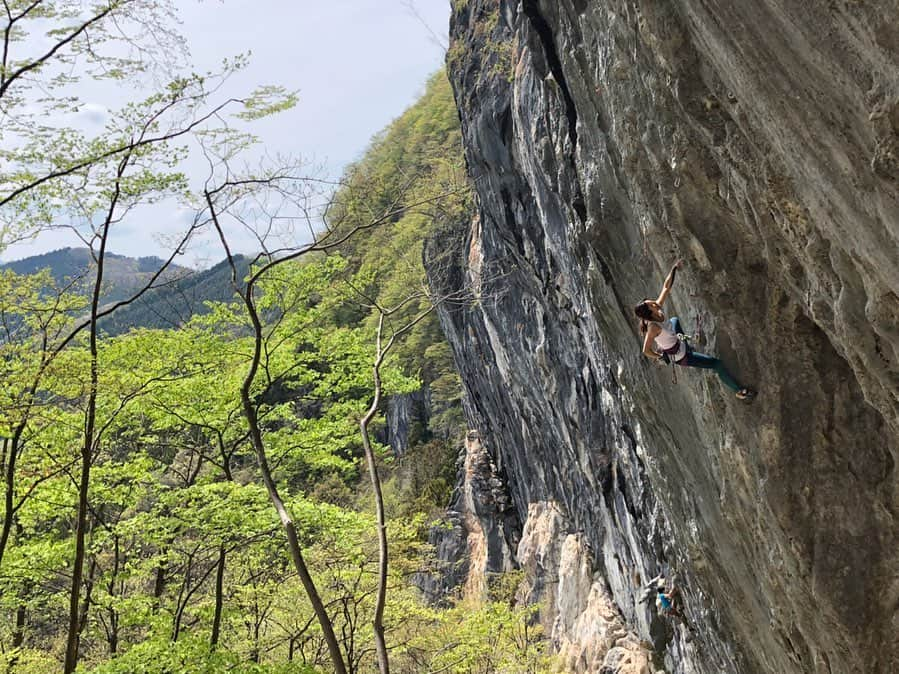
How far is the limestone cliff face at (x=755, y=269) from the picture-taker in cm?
357

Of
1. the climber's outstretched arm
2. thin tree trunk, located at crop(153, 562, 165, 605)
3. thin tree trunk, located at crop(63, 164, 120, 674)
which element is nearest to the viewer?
the climber's outstretched arm

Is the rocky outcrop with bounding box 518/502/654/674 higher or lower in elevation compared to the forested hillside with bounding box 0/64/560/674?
lower

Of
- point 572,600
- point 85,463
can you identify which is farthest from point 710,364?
point 572,600

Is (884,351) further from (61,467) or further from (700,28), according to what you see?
(61,467)

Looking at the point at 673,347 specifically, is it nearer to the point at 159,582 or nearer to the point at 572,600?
the point at 159,582

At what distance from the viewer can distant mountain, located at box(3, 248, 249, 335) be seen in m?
10.3

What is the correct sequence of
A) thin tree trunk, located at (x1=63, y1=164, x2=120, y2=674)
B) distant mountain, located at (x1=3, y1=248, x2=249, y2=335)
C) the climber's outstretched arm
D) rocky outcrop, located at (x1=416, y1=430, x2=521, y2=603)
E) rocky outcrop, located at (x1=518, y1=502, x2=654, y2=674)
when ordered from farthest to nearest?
rocky outcrop, located at (x1=416, y1=430, x2=521, y2=603) < rocky outcrop, located at (x1=518, y1=502, x2=654, y2=674) < distant mountain, located at (x1=3, y1=248, x2=249, y2=335) < thin tree trunk, located at (x1=63, y1=164, x2=120, y2=674) < the climber's outstretched arm

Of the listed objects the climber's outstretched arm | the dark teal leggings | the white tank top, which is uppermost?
the climber's outstretched arm

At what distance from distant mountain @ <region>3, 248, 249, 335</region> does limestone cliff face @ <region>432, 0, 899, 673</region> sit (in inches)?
253

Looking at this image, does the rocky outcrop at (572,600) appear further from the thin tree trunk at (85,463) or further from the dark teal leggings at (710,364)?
the thin tree trunk at (85,463)

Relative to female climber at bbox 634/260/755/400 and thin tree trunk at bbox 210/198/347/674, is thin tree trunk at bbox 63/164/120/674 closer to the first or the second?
thin tree trunk at bbox 210/198/347/674

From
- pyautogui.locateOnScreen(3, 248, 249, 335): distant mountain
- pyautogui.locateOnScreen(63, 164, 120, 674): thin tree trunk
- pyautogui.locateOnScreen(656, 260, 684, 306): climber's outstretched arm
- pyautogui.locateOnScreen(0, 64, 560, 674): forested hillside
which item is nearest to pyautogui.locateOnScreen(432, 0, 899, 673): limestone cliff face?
pyautogui.locateOnScreen(656, 260, 684, 306): climber's outstretched arm

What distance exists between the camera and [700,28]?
15.1 ft

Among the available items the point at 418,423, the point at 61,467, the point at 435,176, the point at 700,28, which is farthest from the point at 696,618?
the point at 418,423
